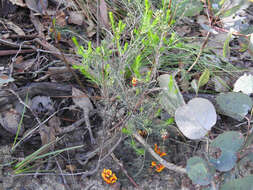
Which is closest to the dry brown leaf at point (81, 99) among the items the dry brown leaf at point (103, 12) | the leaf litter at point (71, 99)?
the leaf litter at point (71, 99)

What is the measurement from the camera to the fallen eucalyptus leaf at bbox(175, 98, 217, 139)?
0.88 meters

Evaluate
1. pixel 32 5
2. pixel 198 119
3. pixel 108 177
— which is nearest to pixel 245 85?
pixel 198 119

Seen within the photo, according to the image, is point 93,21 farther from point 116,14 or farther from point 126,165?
point 126,165

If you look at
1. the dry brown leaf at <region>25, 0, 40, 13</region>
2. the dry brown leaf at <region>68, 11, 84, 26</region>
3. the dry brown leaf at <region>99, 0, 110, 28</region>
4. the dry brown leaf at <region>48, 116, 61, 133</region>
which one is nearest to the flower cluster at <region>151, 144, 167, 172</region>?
the dry brown leaf at <region>48, 116, 61, 133</region>

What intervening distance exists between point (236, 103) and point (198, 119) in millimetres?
201

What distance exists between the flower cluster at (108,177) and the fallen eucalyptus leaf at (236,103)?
507 mm

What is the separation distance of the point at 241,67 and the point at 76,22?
3.08 ft

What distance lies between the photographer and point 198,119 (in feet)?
2.89

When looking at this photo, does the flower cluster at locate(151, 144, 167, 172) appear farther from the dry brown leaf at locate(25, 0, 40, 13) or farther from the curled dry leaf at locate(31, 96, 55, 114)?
the dry brown leaf at locate(25, 0, 40, 13)

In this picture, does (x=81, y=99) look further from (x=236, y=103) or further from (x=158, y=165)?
(x=236, y=103)

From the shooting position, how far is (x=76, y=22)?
54.8 inches

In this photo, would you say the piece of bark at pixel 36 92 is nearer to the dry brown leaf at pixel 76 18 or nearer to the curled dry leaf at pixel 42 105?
the curled dry leaf at pixel 42 105

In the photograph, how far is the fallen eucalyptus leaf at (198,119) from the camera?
88 centimetres

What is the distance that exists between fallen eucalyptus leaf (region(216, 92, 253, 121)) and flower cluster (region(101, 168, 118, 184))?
0.51 m
